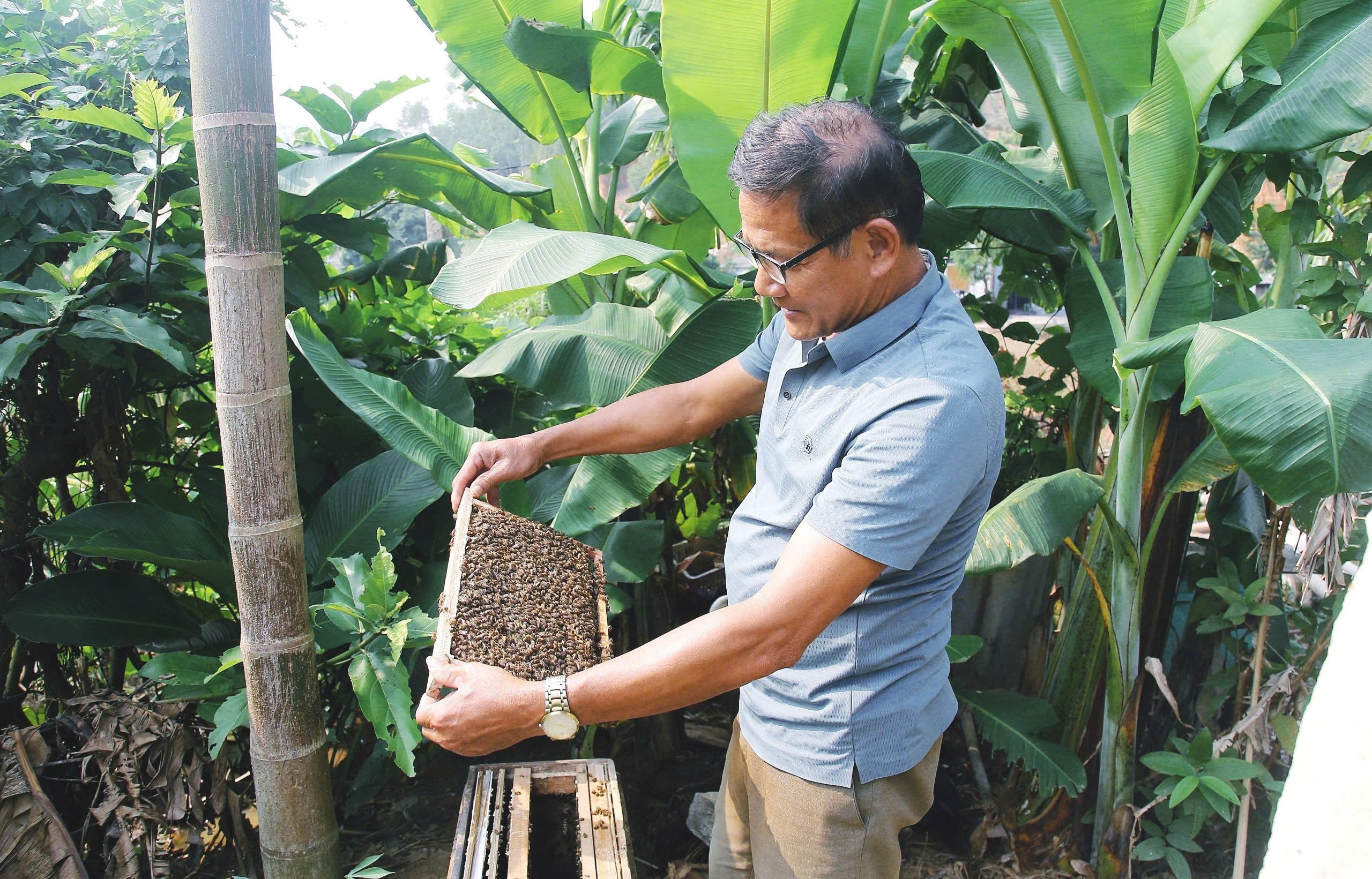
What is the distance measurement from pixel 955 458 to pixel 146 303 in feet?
7.29

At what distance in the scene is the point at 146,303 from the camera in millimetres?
2518

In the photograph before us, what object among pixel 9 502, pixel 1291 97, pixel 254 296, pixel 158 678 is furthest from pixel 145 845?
pixel 1291 97

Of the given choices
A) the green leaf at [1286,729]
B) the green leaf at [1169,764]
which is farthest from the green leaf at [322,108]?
the green leaf at [1286,729]

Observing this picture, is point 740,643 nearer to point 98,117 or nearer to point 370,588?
point 370,588

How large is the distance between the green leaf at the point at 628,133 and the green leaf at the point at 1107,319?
1569 millimetres

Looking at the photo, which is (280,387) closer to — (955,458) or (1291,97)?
(955,458)

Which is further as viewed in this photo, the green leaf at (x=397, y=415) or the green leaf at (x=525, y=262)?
the green leaf at (x=397, y=415)

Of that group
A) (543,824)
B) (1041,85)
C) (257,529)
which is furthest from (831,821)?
(1041,85)

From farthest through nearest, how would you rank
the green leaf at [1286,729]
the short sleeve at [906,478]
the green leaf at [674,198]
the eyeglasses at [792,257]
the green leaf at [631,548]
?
the green leaf at [674,198] → the green leaf at [631,548] → the green leaf at [1286,729] → the eyeglasses at [792,257] → the short sleeve at [906,478]

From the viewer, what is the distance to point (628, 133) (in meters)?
3.41

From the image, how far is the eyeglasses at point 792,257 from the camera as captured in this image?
1.59 metres

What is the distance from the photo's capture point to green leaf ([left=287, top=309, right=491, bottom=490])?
8.29ft

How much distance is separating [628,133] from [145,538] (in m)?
2.11

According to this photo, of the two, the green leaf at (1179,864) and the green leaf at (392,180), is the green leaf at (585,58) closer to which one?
the green leaf at (392,180)
